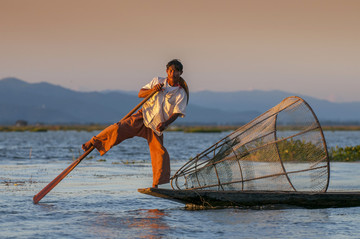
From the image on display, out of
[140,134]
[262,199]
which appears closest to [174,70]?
[140,134]

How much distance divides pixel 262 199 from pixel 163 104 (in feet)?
7.93

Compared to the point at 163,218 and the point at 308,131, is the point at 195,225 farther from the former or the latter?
the point at 308,131

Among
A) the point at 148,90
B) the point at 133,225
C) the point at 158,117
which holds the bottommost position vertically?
the point at 133,225

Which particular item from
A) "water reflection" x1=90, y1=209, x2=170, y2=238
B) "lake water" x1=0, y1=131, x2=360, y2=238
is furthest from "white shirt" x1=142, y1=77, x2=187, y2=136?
"lake water" x1=0, y1=131, x2=360, y2=238

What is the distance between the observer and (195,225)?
8969mm

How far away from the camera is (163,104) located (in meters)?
9.85

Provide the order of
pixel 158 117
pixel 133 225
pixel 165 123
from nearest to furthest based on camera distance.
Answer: pixel 133 225 < pixel 165 123 < pixel 158 117

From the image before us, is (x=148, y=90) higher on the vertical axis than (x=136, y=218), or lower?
higher

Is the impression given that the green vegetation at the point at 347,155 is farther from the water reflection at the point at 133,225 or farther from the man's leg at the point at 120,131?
the man's leg at the point at 120,131

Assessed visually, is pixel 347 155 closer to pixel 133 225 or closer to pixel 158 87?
pixel 158 87

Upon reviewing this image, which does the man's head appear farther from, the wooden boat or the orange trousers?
the wooden boat

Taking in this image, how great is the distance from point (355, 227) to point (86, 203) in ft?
16.3

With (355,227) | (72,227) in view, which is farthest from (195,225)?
(355,227)

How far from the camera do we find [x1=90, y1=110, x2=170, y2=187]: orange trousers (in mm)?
9969
